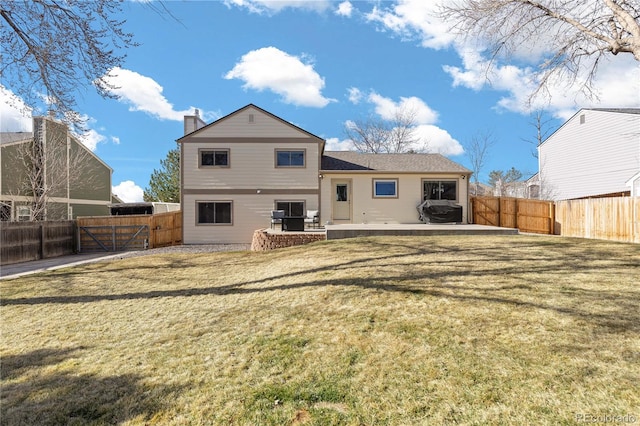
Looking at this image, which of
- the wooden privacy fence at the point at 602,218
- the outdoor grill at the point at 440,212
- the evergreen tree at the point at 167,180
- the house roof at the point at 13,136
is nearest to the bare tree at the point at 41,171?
the house roof at the point at 13,136

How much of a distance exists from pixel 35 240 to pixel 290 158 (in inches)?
444

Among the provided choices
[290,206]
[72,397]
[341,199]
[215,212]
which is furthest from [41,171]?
[72,397]

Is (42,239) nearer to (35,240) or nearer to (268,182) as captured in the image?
(35,240)

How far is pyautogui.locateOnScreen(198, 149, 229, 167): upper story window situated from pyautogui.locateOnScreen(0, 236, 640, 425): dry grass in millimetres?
10742

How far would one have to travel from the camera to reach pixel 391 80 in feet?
66.9

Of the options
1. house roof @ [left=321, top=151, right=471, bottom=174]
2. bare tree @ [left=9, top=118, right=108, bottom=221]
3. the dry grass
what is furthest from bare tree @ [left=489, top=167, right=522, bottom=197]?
bare tree @ [left=9, top=118, right=108, bottom=221]

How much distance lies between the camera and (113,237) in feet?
50.8

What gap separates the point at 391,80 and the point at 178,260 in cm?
1727

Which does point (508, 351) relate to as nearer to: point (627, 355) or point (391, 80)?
point (627, 355)

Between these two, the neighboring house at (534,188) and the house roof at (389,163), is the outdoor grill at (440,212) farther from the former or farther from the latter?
the neighboring house at (534,188)

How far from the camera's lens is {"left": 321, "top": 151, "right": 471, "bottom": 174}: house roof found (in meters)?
16.2

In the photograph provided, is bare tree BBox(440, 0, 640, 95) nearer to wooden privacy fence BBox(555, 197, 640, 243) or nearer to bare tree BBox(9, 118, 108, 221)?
wooden privacy fence BBox(555, 197, 640, 243)

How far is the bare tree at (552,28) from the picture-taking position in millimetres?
9633

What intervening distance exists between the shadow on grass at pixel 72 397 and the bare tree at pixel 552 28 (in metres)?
12.4
